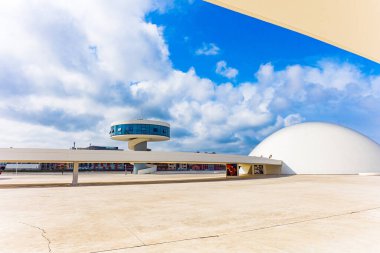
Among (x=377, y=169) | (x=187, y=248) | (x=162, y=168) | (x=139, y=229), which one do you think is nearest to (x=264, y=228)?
(x=187, y=248)

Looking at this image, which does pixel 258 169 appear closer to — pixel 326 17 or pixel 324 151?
pixel 324 151

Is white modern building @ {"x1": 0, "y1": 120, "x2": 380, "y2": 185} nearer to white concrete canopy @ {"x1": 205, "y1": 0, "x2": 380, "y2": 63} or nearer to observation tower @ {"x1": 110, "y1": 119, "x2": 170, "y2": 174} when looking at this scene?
observation tower @ {"x1": 110, "y1": 119, "x2": 170, "y2": 174}

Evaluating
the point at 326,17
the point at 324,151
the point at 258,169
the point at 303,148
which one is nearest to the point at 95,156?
A: the point at 326,17

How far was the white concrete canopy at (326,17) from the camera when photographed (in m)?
2.12

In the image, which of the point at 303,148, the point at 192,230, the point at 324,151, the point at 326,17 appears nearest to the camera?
the point at 326,17

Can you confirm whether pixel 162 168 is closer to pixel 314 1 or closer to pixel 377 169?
pixel 377 169

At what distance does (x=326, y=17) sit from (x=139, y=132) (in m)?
54.0

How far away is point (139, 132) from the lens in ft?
180

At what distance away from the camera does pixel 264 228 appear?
6.65 m

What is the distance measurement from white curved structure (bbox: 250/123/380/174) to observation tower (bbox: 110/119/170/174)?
24713 millimetres

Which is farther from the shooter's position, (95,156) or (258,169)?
(258,169)

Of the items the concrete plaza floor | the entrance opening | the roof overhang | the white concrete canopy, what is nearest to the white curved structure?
the entrance opening

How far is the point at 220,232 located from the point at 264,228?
1317 mm

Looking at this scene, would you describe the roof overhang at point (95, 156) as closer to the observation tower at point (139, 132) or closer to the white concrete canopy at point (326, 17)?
the white concrete canopy at point (326, 17)
